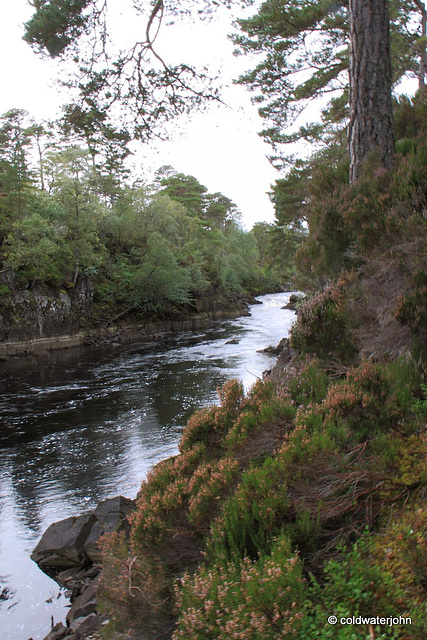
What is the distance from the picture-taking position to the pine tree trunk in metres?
7.35

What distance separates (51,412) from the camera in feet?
46.3

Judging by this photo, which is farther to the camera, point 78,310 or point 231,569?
point 78,310

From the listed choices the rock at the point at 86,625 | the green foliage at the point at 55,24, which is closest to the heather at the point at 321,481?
the rock at the point at 86,625

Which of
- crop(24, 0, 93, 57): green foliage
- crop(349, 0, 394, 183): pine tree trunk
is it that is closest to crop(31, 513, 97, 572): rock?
crop(349, 0, 394, 183): pine tree trunk

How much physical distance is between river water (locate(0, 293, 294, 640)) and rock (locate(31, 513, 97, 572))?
192mm

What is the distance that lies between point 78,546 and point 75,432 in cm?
604

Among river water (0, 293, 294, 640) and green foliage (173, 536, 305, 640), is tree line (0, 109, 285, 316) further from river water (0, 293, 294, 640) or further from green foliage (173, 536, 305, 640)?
green foliage (173, 536, 305, 640)

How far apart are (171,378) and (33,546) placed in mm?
11455

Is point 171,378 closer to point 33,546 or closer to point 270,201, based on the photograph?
point 33,546

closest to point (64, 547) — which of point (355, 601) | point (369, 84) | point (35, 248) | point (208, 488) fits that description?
point (208, 488)

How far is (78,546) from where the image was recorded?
21.2 feet

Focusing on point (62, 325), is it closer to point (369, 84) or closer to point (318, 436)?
point (369, 84)

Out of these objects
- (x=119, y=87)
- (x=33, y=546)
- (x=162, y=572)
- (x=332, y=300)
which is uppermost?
(x=119, y=87)

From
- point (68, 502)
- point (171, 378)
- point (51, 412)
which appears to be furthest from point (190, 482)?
point (171, 378)
